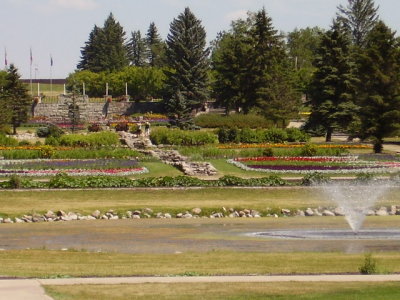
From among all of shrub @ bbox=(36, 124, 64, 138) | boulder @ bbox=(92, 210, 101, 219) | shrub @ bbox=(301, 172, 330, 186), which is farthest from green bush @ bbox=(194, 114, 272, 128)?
boulder @ bbox=(92, 210, 101, 219)

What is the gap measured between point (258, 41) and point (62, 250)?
243 ft

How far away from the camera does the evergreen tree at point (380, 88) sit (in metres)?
60.5

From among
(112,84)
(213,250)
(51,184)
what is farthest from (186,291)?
(112,84)

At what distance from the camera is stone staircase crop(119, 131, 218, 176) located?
48.2 m

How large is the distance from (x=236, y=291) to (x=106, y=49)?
127576 mm

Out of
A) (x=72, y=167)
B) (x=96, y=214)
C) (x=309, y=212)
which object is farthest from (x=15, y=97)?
(x=309, y=212)

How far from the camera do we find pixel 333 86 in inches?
2923

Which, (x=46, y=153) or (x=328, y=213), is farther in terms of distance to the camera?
(x=46, y=153)

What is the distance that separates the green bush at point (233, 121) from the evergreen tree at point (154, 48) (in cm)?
6360

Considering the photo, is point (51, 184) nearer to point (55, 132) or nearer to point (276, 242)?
point (276, 242)

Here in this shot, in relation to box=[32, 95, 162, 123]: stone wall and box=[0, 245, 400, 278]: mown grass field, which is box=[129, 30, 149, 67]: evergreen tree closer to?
box=[32, 95, 162, 123]: stone wall

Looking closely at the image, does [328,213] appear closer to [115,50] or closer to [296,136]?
[296,136]

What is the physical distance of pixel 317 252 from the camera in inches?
958

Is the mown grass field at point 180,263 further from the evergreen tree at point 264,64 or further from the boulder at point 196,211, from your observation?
the evergreen tree at point 264,64
